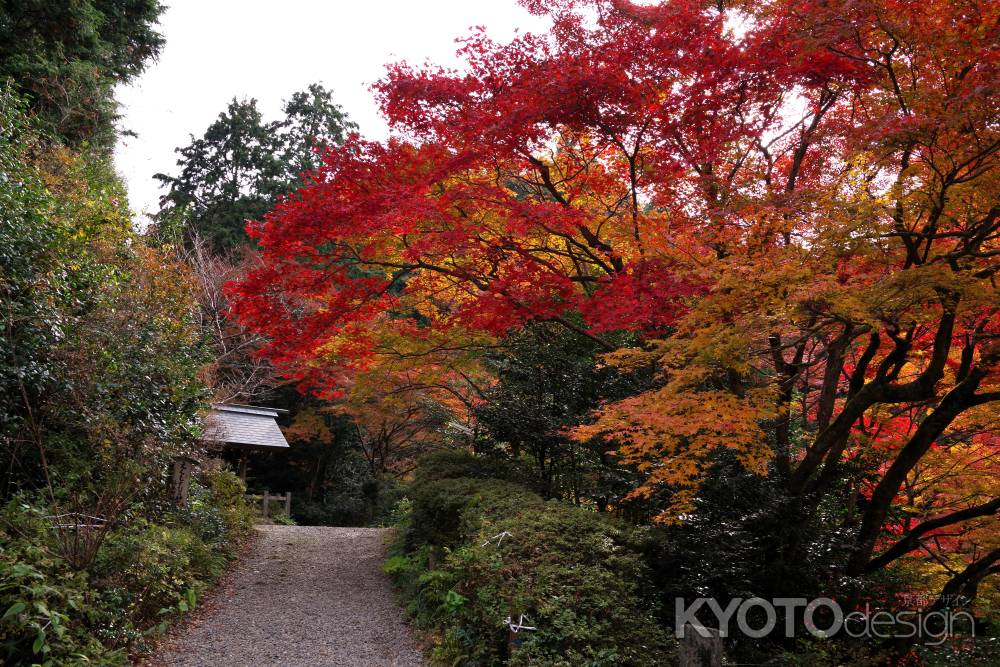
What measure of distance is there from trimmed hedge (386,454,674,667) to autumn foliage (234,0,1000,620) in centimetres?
99

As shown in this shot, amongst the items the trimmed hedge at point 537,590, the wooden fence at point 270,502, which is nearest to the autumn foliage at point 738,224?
the trimmed hedge at point 537,590

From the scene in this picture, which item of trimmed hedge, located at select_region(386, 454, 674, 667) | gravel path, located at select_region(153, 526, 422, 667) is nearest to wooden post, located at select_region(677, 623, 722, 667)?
trimmed hedge, located at select_region(386, 454, 674, 667)

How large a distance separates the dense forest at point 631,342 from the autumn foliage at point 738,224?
0.04 m

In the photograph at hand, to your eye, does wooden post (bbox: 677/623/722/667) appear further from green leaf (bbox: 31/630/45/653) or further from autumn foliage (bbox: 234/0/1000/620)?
green leaf (bbox: 31/630/45/653)

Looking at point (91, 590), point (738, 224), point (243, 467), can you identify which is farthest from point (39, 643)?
point (243, 467)

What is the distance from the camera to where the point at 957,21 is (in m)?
4.60

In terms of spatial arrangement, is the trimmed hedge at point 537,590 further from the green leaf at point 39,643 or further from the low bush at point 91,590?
the green leaf at point 39,643

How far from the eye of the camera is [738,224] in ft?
20.7

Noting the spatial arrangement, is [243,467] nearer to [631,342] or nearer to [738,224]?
[631,342]

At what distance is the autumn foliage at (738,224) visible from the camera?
193 inches

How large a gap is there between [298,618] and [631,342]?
19.7 ft

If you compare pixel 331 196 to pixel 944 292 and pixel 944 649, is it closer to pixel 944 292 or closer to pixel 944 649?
pixel 944 292

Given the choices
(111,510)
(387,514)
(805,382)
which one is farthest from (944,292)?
(387,514)

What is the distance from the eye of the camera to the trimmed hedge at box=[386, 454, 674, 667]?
455 centimetres
